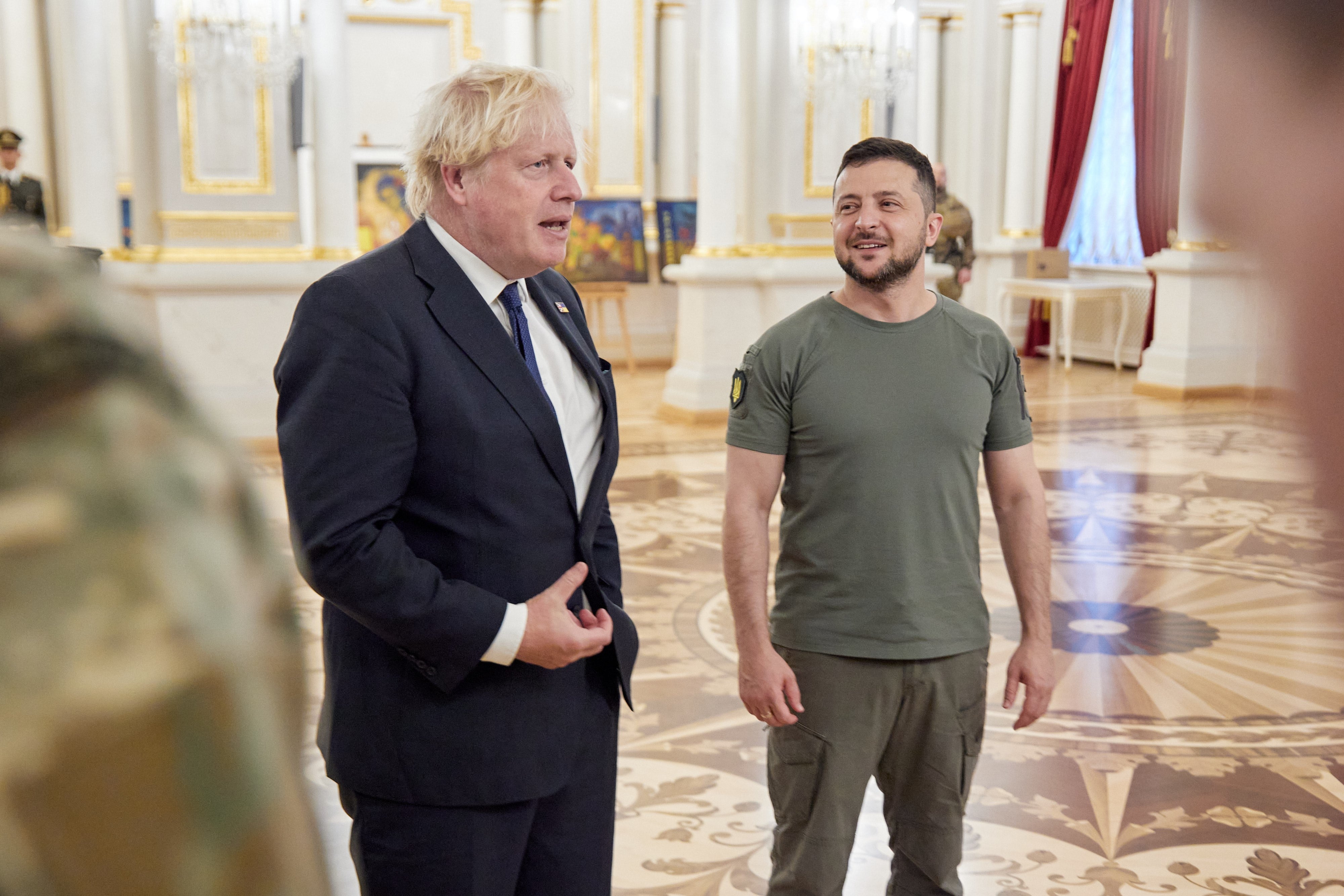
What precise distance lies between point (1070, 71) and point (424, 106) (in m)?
14.5

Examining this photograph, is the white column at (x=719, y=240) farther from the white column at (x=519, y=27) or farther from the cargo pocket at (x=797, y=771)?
the cargo pocket at (x=797, y=771)

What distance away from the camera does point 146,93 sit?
8797mm

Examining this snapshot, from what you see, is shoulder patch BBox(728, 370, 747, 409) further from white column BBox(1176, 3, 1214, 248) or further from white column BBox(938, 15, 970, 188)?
white column BBox(938, 15, 970, 188)

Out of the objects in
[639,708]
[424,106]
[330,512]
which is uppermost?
[424,106]

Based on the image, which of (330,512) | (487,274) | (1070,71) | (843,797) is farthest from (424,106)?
(1070,71)

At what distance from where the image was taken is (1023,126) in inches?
590

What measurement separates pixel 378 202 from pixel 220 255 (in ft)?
16.2

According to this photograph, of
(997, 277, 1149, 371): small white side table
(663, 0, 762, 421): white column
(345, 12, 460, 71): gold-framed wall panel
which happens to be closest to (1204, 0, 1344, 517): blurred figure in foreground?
(663, 0, 762, 421): white column

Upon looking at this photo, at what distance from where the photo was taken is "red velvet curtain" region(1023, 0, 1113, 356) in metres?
14.7

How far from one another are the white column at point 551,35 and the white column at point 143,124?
5609mm

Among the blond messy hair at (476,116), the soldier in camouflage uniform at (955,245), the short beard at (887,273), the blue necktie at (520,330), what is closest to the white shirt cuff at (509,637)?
the blue necktie at (520,330)

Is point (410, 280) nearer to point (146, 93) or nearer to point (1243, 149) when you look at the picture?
point (1243, 149)

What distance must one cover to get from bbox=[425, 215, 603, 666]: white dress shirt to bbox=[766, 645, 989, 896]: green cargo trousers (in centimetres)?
72

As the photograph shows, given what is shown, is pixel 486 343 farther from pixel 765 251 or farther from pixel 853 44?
pixel 853 44
